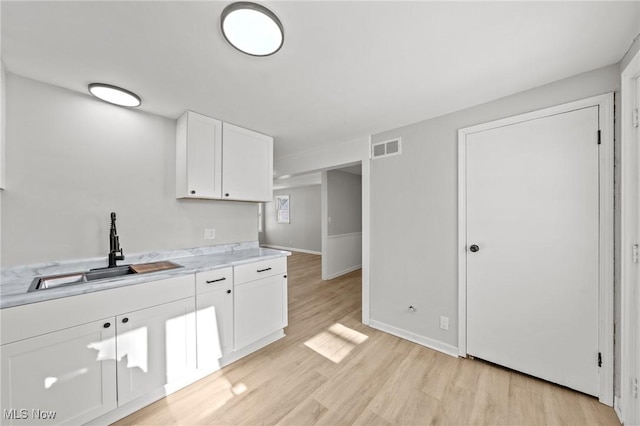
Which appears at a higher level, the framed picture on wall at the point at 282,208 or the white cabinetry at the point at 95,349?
the framed picture on wall at the point at 282,208

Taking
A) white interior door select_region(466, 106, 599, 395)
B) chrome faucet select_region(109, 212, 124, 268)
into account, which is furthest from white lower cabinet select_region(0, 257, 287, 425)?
white interior door select_region(466, 106, 599, 395)

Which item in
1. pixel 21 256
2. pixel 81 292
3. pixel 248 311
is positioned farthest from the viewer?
pixel 248 311

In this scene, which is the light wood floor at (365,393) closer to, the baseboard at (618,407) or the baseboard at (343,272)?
the baseboard at (618,407)

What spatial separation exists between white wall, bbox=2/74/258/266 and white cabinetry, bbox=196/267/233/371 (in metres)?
0.71

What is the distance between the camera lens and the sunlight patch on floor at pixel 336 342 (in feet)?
7.36

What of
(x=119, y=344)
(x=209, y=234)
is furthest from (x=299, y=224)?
(x=119, y=344)

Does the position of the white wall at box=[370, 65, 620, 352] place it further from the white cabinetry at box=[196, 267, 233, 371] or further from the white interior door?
the white cabinetry at box=[196, 267, 233, 371]

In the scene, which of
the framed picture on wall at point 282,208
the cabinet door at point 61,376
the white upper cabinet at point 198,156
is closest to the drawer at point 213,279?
the cabinet door at point 61,376

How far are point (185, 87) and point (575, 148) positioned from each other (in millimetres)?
2925

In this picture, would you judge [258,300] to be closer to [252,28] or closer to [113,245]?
[113,245]

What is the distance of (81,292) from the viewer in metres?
1.36

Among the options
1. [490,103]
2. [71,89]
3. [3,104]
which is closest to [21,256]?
[3,104]

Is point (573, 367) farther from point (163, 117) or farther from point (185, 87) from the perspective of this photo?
point (163, 117)

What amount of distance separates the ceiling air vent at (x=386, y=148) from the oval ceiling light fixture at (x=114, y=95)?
91.2 inches
